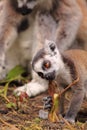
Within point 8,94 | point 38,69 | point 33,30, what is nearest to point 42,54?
point 38,69

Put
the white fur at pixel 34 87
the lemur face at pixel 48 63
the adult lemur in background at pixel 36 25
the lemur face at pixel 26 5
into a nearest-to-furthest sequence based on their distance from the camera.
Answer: the lemur face at pixel 48 63 → the lemur face at pixel 26 5 → the white fur at pixel 34 87 → the adult lemur in background at pixel 36 25

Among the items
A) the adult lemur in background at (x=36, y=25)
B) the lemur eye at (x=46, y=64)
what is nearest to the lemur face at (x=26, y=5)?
the adult lemur in background at (x=36, y=25)

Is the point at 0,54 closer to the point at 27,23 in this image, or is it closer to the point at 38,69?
the point at 27,23

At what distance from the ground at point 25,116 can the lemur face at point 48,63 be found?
53 centimetres

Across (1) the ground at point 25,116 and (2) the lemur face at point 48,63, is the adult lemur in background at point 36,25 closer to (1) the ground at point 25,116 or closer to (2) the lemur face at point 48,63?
(1) the ground at point 25,116

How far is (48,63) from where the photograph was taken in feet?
18.5

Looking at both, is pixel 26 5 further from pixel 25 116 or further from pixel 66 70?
pixel 25 116

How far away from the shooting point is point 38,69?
18.2 ft

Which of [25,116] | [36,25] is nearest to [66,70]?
[25,116]

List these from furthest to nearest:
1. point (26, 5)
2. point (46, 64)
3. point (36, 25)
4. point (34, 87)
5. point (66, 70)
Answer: point (36, 25) < point (34, 87) < point (26, 5) < point (66, 70) < point (46, 64)

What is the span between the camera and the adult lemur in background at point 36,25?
24.0 feet

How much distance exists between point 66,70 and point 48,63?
0.95 ft

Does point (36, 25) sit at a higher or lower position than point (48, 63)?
lower

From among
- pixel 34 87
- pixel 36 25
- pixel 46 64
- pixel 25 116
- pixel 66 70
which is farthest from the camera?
pixel 36 25
